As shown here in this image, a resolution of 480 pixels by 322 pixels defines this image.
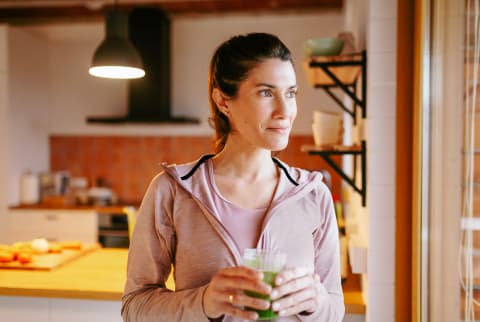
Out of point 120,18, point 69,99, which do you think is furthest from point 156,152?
point 120,18

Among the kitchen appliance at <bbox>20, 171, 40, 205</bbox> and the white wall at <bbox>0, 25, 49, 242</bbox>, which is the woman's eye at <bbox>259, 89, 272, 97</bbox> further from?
the kitchen appliance at <bbox>20, 171, 40, 205</bbox>

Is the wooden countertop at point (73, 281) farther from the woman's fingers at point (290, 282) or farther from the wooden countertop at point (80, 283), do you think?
the woman's fingers at point (290, 282)

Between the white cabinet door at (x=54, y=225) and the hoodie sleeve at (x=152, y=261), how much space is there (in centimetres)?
338

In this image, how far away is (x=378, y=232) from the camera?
5.85 feet

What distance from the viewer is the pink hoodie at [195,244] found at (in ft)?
3.83

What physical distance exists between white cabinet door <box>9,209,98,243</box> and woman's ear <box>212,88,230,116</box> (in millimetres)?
3409

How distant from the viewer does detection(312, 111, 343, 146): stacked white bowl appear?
87.0 inches

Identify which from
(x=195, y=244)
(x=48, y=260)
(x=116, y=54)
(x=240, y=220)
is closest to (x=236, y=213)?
(x=240, y=220)

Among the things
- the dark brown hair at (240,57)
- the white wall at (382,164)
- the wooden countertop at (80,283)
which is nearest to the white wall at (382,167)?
the white wall at (382,164)

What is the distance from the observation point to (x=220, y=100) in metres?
1.29

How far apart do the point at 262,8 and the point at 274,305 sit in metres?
3.96

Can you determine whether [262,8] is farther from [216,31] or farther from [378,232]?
[378,232]

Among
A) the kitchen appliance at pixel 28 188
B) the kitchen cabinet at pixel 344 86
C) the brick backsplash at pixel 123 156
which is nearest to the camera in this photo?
the kitchen cabinet at pixel 344 86

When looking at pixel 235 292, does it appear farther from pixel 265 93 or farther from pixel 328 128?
pixel 328 128
